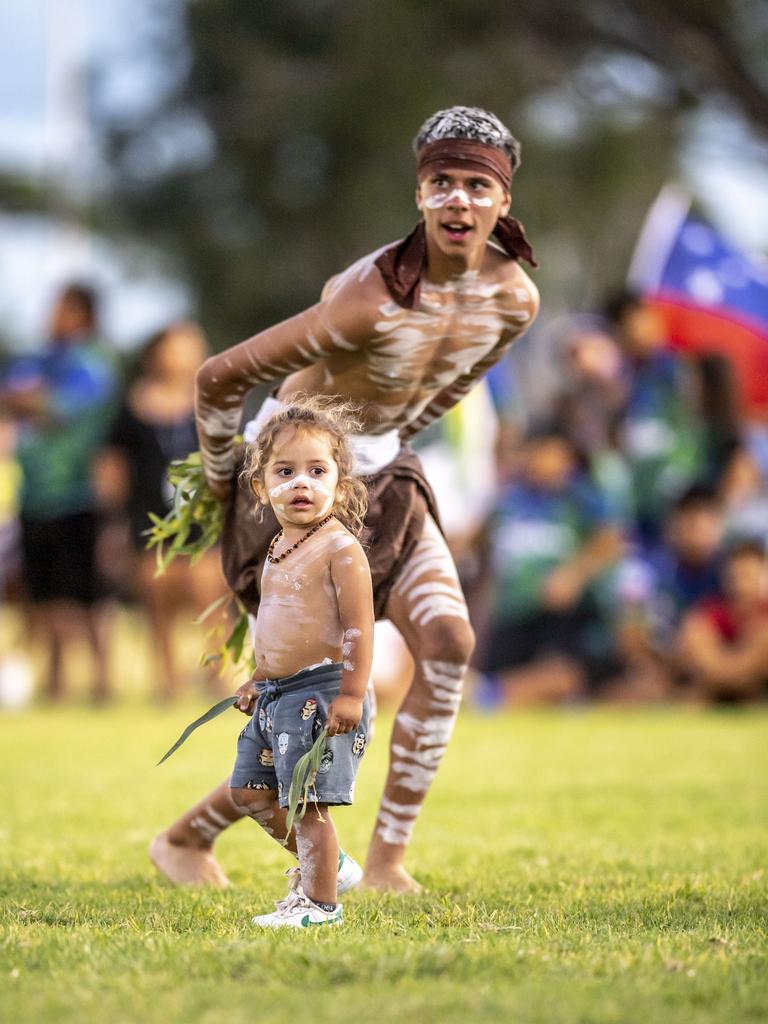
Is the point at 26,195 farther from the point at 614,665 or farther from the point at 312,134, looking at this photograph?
the point at 614,665

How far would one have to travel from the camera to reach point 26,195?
28938 millimetres

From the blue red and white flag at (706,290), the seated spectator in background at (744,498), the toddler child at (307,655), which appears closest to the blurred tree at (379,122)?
the blue red and white flag at (706,290)

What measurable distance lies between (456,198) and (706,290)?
875 centimetres

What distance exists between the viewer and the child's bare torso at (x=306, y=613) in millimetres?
3947

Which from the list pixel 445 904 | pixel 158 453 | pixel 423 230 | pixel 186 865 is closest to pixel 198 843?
pixel 186 865

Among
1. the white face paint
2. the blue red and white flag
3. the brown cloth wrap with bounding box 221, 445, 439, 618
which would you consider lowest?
the brown cloth wrap with bounding box 221, 445, 439, 618

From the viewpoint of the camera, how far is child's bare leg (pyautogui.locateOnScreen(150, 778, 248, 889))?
15.3 ft

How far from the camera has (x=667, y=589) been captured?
37.4 ft

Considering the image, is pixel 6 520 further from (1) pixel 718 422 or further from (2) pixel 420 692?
(2) pixel 420 692

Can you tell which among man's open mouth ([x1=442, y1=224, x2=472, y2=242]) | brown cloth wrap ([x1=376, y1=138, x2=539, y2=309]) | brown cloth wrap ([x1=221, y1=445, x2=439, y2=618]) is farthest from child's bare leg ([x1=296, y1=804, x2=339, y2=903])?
man's open mouth ([x1=442, y1=224, x2=472, y2=242])

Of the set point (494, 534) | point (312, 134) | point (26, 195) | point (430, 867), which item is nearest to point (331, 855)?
point (430, 867)

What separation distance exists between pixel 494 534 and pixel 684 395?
1.59 meters

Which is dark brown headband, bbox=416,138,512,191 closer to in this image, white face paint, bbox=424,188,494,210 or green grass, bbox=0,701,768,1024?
white face paint, bbox=424,188,494,210

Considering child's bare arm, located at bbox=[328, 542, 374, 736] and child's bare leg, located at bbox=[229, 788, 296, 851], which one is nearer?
child's bare arm, located at bbox=[328, 542, 374, 736]
